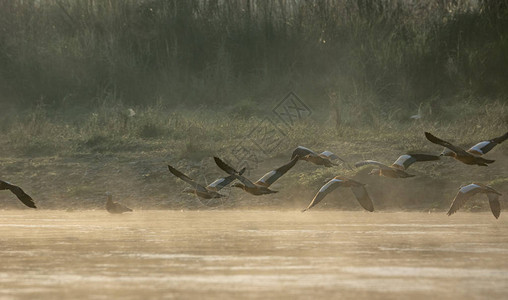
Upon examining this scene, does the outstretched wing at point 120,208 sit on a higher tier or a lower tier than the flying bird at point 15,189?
lower

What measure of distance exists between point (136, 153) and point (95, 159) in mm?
713

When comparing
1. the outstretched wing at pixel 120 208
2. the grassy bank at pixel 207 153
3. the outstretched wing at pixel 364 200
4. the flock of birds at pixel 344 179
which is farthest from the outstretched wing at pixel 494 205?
the outstretched wing at pixel 120 208

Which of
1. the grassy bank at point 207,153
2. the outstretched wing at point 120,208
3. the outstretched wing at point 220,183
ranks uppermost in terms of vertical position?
the outstretched wing at point 220,183

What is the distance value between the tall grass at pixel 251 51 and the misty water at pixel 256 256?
24.9 feet

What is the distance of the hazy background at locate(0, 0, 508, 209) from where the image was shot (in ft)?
59.2

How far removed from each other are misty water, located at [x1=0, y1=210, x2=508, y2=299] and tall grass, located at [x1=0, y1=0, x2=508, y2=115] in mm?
7593

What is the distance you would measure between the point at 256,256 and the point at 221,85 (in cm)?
1277

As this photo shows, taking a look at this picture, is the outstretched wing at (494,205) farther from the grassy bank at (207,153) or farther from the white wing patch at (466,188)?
the grassy bank at (207,153)

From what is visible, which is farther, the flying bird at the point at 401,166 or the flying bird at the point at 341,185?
the flying bird at the point at 341,185

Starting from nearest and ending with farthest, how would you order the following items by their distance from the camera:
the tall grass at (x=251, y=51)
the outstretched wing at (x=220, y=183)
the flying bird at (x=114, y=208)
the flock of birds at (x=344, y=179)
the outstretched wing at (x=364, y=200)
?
the flock of birds at (x=344, y=179)
the outstretched wing at (x=220, y=183)
the outstretched wing at (x=364, y=200)
the flying bird at (x=114, y=208)
the tall grass at (x=251, y=51)

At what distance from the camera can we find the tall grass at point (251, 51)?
21984 millimetres

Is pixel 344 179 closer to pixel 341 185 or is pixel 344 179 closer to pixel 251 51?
pixel 341 185

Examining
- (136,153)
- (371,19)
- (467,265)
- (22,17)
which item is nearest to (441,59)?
(371,19)

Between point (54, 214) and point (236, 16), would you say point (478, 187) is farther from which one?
point (236, 16)
